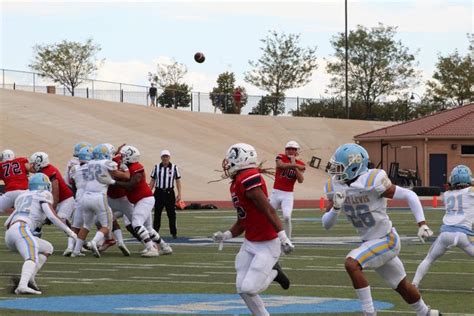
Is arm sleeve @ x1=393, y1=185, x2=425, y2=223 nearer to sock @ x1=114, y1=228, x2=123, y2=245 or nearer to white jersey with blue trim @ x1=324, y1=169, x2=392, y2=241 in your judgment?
white jersey with blue trim @ x1=324, y1=169, x2=392, y2=241

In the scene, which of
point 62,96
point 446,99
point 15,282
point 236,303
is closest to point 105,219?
point 15,282

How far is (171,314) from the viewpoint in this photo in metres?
11.3

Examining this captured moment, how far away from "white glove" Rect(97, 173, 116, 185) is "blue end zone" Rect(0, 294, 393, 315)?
4916mm

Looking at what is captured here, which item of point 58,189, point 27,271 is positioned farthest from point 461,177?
point 58,189

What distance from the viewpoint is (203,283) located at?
14461 mm

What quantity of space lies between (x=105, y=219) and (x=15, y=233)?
194 inches

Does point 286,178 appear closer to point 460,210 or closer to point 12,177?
point 12,177

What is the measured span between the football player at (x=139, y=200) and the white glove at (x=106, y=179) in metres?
0.21

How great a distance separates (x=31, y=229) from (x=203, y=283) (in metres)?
2.28

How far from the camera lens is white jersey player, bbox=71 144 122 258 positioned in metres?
17.9

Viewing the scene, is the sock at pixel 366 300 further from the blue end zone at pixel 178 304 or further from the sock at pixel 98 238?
the sock at pixel 98 238

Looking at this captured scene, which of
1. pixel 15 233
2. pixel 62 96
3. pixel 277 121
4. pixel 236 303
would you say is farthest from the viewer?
pixel 277 121

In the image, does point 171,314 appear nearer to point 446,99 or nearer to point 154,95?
point 154,95

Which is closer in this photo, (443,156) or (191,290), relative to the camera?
(191,290)
